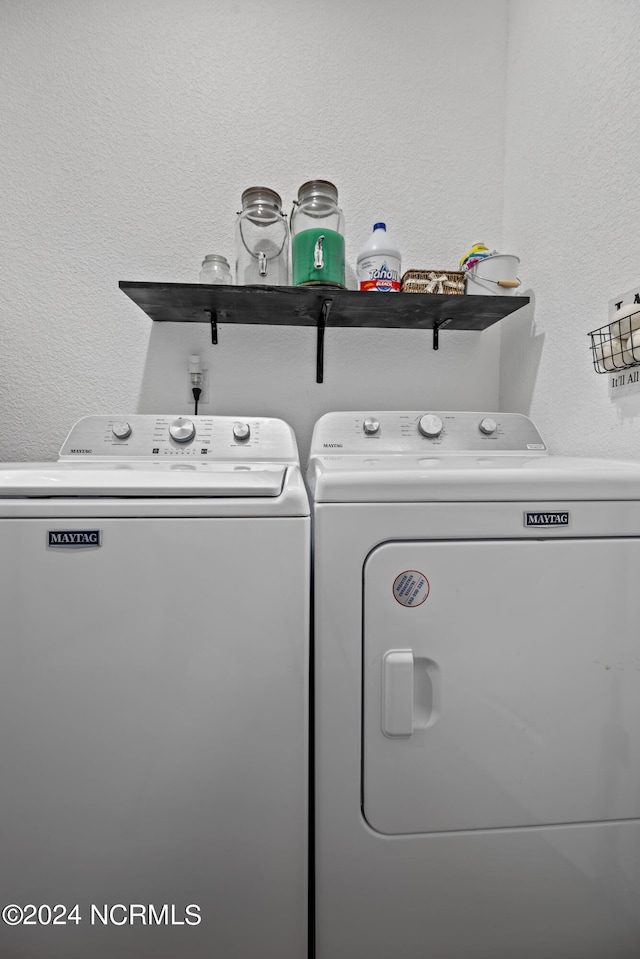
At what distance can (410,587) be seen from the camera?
0.85 metres

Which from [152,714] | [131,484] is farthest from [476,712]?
[131,484]

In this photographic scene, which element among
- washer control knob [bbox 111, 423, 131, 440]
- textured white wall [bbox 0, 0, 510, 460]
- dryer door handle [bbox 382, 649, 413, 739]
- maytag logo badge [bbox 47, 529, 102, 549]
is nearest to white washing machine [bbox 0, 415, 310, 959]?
maytag logo badge [bbox 47, 529, 102, 549]

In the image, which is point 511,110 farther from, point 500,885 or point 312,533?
point 500,885

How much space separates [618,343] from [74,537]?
47.4 inches

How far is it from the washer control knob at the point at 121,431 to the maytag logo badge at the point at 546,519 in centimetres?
103

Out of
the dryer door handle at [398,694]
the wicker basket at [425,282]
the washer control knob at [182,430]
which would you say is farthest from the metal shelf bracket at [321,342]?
the dryer door handle at [398,694]

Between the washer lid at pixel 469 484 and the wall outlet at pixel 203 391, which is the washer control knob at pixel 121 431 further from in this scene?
the washer lid at pixel 469 484

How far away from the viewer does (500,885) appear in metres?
0.89

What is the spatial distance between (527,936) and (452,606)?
2.09 feet

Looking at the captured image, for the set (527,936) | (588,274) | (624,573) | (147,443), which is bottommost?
(527,936)

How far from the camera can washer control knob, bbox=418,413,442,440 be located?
1.39m

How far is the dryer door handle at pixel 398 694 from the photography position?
840 millimetres

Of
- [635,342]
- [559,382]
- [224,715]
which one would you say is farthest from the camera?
[559,382]

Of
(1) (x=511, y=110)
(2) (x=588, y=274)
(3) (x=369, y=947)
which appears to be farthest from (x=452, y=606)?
(1) (x=511, y=110)
